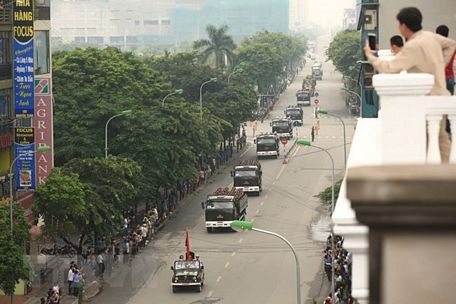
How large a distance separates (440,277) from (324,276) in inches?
1760

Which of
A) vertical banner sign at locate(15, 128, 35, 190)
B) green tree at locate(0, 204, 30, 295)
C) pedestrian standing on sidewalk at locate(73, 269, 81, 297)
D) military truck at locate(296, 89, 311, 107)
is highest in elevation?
vertical banner sign at locate(15, 128, 35, 190)

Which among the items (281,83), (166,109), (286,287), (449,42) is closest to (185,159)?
(166,109)

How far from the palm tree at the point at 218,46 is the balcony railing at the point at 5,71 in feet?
269

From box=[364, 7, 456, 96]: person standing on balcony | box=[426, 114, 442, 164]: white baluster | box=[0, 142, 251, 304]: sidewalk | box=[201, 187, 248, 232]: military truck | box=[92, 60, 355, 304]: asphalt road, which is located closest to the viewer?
box=[364, 7, 456, 96]: person standing on balcony

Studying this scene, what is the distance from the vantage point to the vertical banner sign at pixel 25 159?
49594 mm

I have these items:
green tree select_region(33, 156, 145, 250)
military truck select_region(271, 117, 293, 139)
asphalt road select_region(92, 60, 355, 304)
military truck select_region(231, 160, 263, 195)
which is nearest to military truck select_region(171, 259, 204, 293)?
asphalt road select_region(92, 60, 355, 304)

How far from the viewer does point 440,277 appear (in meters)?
3.98

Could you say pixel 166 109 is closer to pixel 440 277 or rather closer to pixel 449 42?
pixel 449 42

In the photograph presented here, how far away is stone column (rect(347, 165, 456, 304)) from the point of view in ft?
12.7

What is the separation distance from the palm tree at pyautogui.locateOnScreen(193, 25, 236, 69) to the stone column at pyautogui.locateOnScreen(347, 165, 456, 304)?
12973 cm

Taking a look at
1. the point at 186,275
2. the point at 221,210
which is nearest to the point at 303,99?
the point at 221,210

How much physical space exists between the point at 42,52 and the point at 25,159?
7.93 metres

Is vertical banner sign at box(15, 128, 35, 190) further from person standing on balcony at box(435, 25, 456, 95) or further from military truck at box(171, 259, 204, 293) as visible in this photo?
person standing on balcony at box(435, 25, 456, 95)

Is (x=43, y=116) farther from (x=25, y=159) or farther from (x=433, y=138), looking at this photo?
(x=433, y=138)
